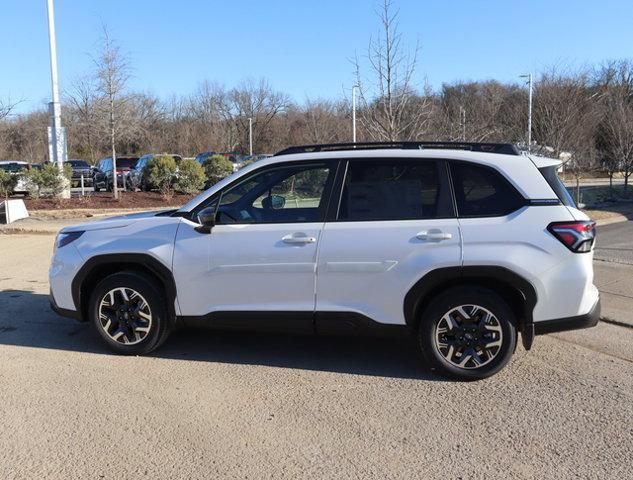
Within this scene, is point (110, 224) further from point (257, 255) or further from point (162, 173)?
point (162, 173)

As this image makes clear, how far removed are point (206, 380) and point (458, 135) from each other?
13.4 metres

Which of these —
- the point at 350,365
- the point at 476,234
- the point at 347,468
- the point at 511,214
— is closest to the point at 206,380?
the point at 350,365

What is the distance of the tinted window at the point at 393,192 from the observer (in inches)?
177

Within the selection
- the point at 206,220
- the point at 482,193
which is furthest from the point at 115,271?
the point at 482,193

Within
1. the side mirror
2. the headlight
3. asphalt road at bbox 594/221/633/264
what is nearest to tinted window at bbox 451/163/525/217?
the side mirror

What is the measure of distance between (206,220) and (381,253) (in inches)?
55.9

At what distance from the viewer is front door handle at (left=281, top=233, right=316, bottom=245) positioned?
14.9 feet

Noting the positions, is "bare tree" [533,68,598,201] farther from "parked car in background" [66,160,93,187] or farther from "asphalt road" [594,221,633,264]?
"parked car in background" [66,160,93,187]

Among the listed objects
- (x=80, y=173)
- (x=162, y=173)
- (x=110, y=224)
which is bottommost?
(x=110, y=224)

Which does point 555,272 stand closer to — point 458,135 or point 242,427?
point 242,427

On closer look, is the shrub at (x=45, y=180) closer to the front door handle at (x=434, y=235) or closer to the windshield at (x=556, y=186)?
the front door handle at (x=434, y=235)

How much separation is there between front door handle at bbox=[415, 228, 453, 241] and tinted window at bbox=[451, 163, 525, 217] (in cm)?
21

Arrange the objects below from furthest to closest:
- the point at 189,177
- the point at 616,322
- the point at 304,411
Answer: the point at 189,177 < the point at 616,322 < the point at 304,411

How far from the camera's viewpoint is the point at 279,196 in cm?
504
